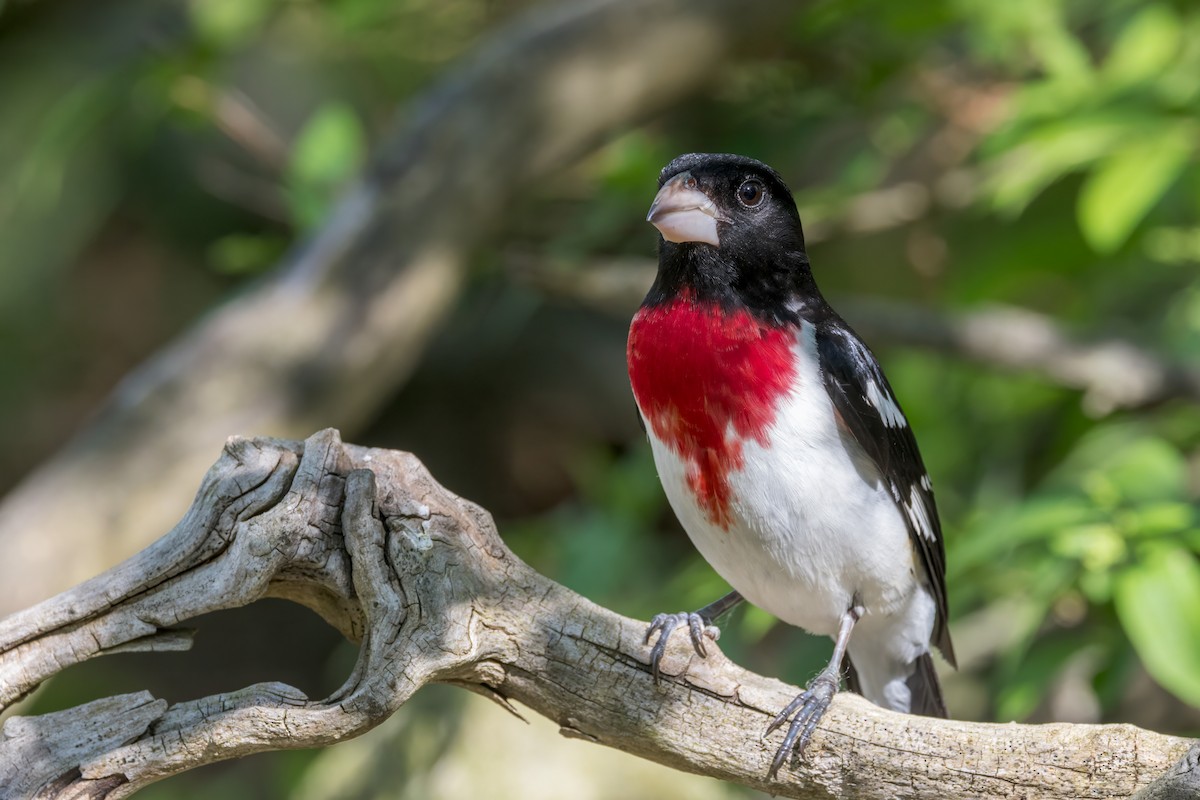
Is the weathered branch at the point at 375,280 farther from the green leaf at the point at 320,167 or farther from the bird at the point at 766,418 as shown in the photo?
the bird at the point at 766,418

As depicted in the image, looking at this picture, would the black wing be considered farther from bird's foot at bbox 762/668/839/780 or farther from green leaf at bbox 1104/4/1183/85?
green leaf at bbox 1104/4/1183/85

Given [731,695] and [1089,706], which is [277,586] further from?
[1089,706]

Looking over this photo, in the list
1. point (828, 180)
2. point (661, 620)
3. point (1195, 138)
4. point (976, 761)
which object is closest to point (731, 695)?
point (661, 620)

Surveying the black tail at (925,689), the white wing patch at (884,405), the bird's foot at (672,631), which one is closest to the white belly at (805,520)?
the white wing patch at (884,405)

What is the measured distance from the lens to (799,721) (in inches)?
94.1

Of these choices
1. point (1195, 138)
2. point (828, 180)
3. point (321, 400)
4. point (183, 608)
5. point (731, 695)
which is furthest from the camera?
point (828, 180)

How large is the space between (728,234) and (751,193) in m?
0.14

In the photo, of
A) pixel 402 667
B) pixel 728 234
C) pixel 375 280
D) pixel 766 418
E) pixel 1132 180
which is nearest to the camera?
pixel 402 667

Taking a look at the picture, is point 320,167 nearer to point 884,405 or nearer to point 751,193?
point 751,193

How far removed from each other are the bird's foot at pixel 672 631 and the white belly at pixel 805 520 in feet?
0.71

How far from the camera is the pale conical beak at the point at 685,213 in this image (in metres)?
2.70

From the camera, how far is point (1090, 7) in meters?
5.08

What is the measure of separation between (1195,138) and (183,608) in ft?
9.49

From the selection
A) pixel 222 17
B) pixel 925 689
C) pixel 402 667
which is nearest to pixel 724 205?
pixel 402 667
